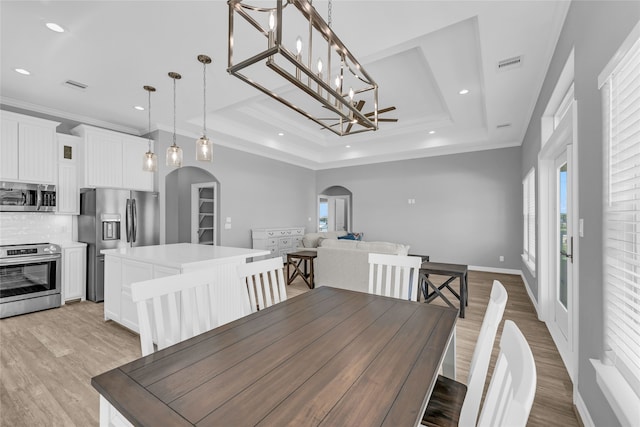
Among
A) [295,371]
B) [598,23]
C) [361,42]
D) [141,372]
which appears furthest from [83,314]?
[598,23]

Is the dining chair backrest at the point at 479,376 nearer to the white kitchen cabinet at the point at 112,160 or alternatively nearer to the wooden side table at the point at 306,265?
the wooden side table at the point at 306,265

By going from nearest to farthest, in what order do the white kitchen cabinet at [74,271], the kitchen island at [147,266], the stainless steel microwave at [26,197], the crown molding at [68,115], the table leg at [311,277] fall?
the kitchen island at [147,266] → the stainless steel microwave at [26,197] → the crown molding at [68,115] → the white kitchen cabinet at [74,271] → the table leg at [311,277]

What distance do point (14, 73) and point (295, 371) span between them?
443 cm

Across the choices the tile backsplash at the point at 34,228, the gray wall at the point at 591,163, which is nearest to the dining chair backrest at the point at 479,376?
the gray wall at the point at 591,163

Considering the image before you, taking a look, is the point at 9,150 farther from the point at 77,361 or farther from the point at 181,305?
the point at 181,305

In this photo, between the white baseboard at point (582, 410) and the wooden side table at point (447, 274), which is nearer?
the white baseboard at point (582, 410)

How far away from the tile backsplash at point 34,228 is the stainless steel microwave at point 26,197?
312 millimetres

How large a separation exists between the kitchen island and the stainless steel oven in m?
1.22

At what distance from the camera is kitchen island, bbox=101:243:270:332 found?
246cm

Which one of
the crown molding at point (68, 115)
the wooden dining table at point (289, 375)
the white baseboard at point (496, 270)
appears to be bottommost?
the white baseboard at point (496, 270)

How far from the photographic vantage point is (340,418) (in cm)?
74

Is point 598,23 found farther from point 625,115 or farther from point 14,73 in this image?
point 14,73

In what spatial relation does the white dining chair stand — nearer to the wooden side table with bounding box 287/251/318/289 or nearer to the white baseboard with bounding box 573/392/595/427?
the white baseboard with bounding box 573/392/595/427

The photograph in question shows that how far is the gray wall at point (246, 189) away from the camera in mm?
5117
